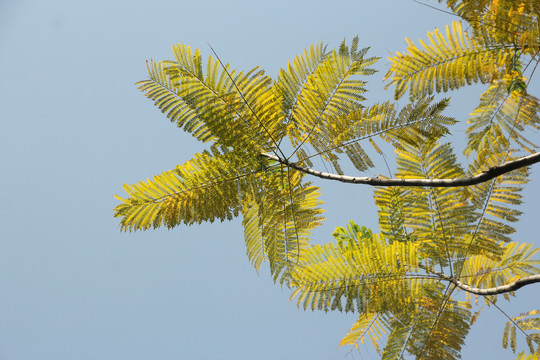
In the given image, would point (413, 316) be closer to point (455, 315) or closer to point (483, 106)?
point (455, 315)

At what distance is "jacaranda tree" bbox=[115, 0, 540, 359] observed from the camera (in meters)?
3.35

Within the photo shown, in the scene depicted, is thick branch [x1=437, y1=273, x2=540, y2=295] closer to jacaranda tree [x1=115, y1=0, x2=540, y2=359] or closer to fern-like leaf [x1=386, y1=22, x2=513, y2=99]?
jacaranda tree [x1=115, y1=0, x2=540, y2=359]

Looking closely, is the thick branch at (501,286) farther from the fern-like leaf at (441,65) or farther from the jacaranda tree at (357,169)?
the fern-like leaf at (441,65)

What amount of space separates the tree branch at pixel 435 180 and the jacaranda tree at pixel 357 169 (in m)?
0.04

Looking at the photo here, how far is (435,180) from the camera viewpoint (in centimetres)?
289

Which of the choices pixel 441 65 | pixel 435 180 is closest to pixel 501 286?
pixel 435 180

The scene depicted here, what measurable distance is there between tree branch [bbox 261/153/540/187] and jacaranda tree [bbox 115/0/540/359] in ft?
0.15

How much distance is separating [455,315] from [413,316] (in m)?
0.32

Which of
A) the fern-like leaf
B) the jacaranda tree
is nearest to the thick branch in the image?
the jacaranda tree

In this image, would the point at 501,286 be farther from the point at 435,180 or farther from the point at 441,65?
the point at 441,65

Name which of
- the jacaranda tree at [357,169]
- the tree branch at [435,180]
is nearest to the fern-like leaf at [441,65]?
the jacaranda tree at [357,169]

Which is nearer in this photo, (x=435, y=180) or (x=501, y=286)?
(x=435, y=180)

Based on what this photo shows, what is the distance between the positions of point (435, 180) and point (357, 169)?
25.6 inches

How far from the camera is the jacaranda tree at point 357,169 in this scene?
335 cm
